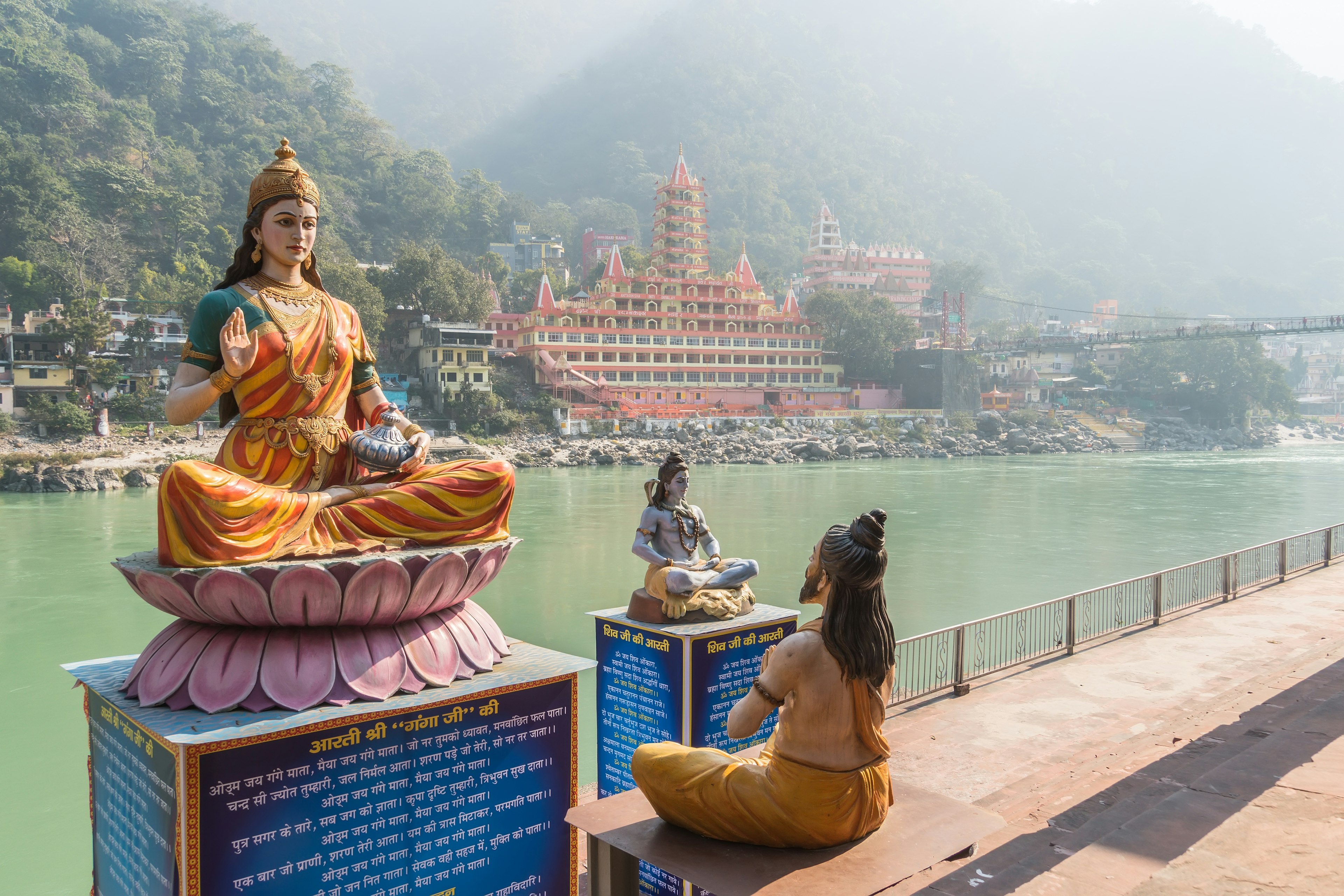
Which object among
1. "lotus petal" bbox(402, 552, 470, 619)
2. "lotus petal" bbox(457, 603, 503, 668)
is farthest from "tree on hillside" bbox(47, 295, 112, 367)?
"lotus petal" bbox(402, 552, 470, 619)

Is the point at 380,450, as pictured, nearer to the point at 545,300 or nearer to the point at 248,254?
the point at 248,254

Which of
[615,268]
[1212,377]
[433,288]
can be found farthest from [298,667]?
[1212,377]

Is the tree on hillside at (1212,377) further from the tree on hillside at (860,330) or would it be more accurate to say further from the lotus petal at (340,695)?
the lotus petal at (340,695)

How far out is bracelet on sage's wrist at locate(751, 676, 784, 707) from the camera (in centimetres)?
293

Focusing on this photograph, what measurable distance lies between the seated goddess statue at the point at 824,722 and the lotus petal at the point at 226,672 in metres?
1.63

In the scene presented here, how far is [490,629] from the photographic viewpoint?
4.12m

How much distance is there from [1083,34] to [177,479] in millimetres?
193255

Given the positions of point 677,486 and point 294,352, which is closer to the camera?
point 294,352

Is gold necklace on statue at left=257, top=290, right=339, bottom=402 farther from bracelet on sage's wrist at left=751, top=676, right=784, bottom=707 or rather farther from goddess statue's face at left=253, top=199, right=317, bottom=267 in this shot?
bracelet on sage's wrist at left=751, top=676, right=784, bottom=707

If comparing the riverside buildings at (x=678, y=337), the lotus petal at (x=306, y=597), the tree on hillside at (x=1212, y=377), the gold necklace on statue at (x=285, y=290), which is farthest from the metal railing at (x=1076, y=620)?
the tree on hillside at (x=1212, y=377)

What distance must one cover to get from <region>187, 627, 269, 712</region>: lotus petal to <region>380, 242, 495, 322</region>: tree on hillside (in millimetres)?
39975

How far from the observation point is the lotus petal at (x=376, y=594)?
3523mm

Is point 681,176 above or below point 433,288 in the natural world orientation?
above

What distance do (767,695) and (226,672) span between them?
1956mm
